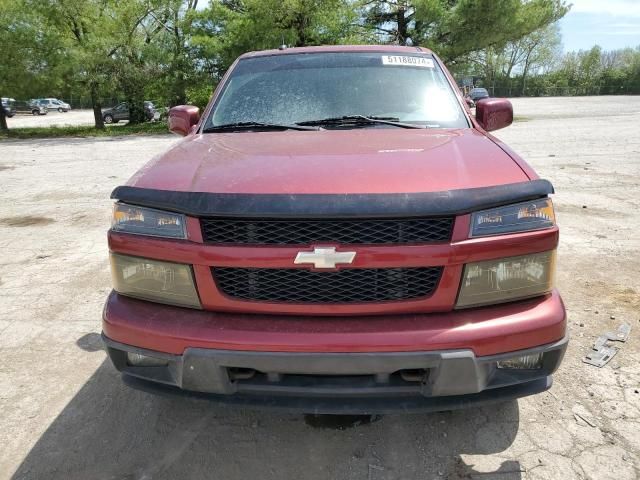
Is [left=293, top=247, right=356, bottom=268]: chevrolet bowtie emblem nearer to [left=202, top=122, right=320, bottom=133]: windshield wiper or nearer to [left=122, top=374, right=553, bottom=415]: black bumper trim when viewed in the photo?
[left=122, top=374, right=553, bottom=415]: black bumper trim

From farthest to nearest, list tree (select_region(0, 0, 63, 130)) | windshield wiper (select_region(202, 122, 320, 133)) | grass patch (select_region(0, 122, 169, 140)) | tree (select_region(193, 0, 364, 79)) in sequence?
grass patch (select_region(0, 122, 169, 140)), tree (select_region(0, 0, 63, 130)), tree (select_region(193, 0, 364, 79)), windshield wiper (select_region(202, 122, 320, 133))

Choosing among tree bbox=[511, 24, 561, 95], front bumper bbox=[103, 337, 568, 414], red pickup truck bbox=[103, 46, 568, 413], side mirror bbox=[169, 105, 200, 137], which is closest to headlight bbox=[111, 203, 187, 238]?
red pickup truck bbox=[103, 46, 568, 413]

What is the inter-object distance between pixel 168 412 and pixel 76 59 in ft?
77.5

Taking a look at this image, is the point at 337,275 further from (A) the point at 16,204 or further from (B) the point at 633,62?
(B) the point at 633,62

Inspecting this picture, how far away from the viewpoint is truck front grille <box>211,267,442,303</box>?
1966 millimetres

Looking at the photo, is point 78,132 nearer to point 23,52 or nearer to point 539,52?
point 23,52

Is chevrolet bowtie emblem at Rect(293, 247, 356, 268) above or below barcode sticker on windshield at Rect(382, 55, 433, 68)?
below

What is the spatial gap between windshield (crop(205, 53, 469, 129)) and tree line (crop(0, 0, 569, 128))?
18.7 metres

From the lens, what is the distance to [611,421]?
2502mm

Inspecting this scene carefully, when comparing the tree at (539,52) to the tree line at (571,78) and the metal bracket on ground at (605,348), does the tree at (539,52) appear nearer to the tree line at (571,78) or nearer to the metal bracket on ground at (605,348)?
the tree line at (571,78)

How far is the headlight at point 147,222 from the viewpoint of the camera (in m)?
2.04

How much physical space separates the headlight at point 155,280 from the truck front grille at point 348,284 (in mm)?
289

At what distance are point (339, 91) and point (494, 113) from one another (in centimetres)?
117

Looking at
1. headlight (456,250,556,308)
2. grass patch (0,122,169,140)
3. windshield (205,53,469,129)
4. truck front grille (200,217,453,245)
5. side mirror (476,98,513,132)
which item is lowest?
grass patch (0,122,169,140)
